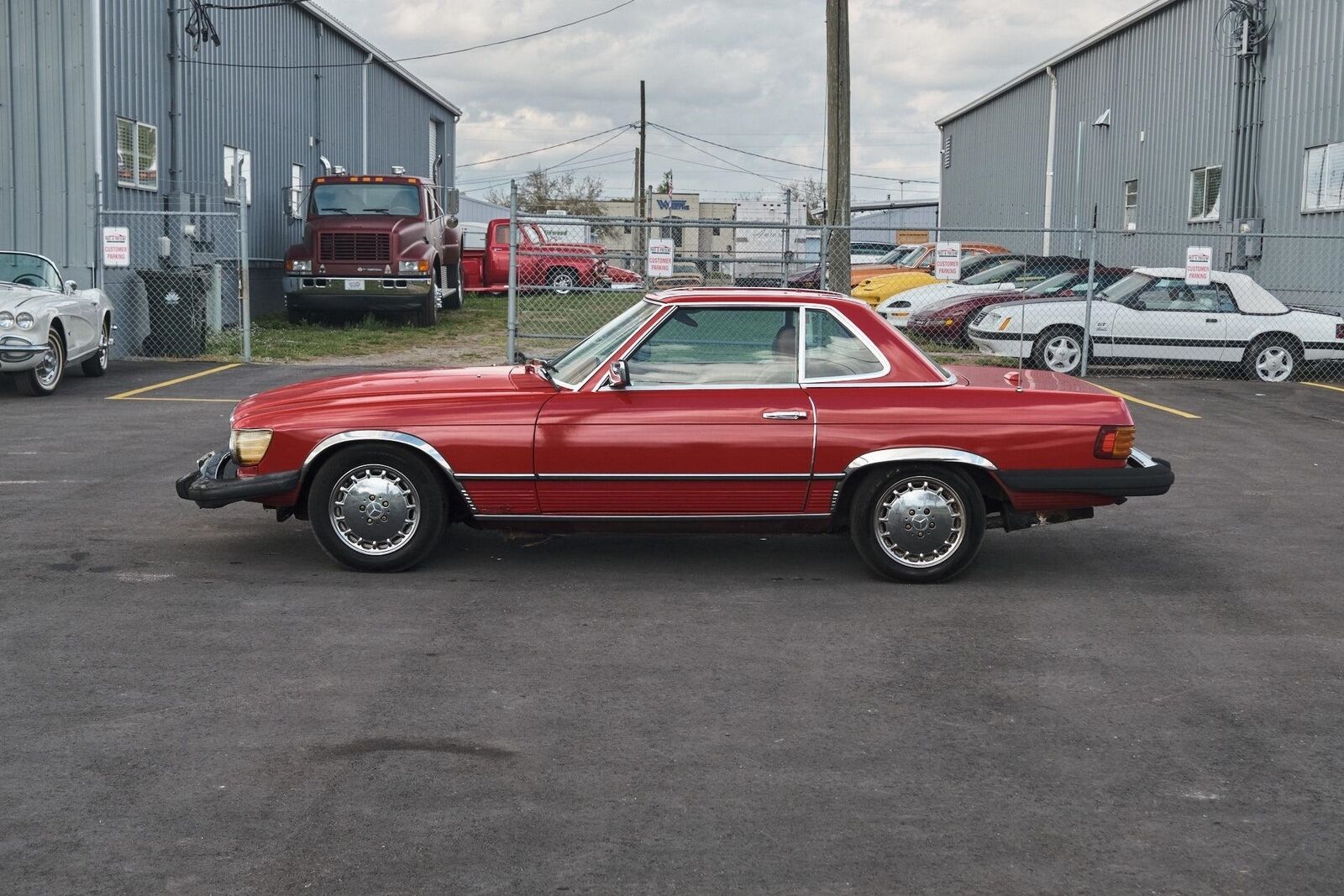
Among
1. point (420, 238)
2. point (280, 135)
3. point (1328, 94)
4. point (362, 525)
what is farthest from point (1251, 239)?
point (362, 525)

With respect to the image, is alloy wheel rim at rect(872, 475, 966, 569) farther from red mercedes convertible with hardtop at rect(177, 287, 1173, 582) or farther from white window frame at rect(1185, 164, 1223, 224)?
white window frame at rect(1185, 164, 1223, 224)

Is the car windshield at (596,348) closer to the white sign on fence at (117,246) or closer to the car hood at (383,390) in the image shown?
the car hood at (383,390)

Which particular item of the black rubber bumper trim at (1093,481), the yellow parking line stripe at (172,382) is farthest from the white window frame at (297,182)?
the black rubber bumper trim at (1093,481)

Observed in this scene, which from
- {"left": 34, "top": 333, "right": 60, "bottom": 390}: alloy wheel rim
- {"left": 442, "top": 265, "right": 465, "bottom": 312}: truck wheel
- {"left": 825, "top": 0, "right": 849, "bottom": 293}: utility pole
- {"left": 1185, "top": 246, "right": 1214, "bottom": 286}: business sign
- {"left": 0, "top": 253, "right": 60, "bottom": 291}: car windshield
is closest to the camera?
{"left": 34, "top": 333, "right": 60, "bottom": 390}: alloy wheel rim

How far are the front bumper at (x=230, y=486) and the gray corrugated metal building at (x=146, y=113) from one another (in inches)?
519

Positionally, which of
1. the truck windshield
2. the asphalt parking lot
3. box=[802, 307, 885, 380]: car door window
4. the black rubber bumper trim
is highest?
the truck windshield

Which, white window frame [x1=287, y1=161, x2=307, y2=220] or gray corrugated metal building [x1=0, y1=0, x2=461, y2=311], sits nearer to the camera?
gray corrugated metal building [x1=0, y1=0, x2=461, y2=311]

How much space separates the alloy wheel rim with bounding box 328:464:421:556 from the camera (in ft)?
22.8

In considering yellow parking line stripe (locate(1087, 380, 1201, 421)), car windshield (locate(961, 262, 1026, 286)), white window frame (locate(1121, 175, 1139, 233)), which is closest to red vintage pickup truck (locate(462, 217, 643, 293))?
car windshield (locate(961, 262, 1026, 286))

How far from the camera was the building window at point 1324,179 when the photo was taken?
2070 centimetres

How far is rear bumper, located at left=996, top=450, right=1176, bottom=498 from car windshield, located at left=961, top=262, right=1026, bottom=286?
16188 millimetres

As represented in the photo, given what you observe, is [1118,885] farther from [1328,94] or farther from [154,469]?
[1328,94]

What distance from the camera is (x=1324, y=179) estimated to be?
21.2 meters

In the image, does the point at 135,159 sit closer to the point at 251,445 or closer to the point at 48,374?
the point at 48,374
